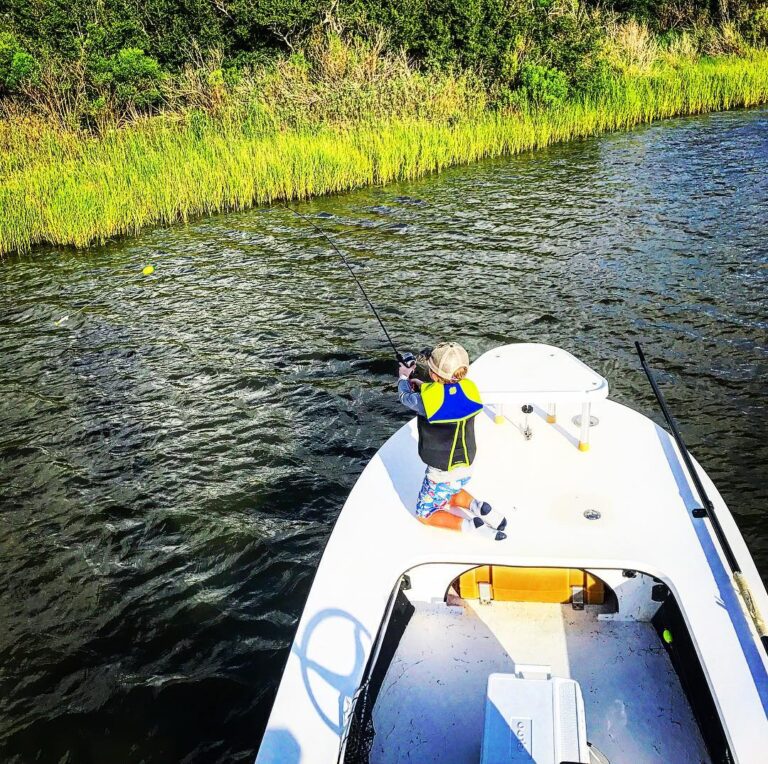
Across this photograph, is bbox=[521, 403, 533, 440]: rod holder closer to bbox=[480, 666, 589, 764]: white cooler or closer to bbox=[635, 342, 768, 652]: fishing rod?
bbox=[635, 342, 768, 652]: fishing rod

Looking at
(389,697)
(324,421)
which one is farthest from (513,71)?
(389,697)

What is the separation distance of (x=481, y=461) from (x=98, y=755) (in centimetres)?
278

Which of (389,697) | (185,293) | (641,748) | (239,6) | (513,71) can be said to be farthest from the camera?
(239,6)

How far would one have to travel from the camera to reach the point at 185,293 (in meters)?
10.6

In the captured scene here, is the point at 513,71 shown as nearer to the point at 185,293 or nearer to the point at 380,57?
the point at 380,57

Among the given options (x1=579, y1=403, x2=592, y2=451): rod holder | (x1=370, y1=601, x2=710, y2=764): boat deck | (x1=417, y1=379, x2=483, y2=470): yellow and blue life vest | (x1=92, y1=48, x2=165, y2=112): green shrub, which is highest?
(x1=92, y1=48, x2=165, y2=112): green shrub

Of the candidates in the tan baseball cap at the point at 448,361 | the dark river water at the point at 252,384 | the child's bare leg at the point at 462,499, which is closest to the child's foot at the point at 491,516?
the child's bare leg at the point at 462,499

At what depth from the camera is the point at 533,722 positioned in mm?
2803

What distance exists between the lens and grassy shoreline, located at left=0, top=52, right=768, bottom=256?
13125 millimetres

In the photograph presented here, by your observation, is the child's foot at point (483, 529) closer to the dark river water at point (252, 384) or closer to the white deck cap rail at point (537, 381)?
the white deck cap rail at point (537, 381)

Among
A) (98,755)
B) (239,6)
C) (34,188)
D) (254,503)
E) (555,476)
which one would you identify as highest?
(239,6)

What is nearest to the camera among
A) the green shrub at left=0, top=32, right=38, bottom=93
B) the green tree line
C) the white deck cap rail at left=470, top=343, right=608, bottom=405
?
the white deck cap rail at left=470, top=343, right=608, bottom=405

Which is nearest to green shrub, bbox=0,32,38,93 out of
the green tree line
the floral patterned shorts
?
the green tree line

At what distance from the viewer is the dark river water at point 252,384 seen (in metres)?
4.56
